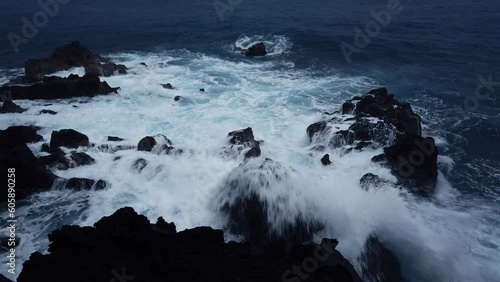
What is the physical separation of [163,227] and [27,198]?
7785 millimetres

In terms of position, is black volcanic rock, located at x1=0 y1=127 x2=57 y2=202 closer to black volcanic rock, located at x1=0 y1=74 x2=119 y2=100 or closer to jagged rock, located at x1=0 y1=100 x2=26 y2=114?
jagged rock, located at x1=0 y1=100 x2=26 y2=114

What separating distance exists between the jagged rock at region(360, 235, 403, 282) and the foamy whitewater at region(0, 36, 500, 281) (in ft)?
1.20

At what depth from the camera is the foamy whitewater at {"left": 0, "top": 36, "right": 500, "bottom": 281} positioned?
1317cm

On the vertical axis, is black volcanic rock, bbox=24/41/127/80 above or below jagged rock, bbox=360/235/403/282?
above

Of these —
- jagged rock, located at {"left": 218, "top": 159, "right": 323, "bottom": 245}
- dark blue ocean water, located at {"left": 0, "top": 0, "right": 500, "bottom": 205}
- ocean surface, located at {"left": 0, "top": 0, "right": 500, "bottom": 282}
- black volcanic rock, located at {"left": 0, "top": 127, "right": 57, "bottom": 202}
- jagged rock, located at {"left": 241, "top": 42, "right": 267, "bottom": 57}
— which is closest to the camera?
jagged rock, located at {"left": 218, "top": 159, "right": 323, "bottom": 245}

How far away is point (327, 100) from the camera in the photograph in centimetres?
2661

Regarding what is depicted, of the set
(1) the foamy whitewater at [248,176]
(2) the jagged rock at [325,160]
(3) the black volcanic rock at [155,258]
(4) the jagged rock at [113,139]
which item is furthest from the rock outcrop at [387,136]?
(4) the jagged rock at [113,139]

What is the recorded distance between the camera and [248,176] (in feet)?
45.4

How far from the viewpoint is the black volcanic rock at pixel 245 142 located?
60.6 ft

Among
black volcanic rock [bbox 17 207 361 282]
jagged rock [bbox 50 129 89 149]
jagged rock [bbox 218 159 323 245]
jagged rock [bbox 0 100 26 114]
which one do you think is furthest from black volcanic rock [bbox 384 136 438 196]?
jagged rock [bbox 0 100 26 114]

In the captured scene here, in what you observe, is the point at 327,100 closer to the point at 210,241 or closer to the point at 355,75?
the point at 355,75

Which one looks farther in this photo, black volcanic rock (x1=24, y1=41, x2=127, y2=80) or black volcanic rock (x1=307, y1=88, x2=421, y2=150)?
black volcanic rock (x1=24, y1=41, x2=127, y2=80)

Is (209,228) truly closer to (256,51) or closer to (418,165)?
(418,165)

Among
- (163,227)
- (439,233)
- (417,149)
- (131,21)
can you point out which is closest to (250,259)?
(163,227)
